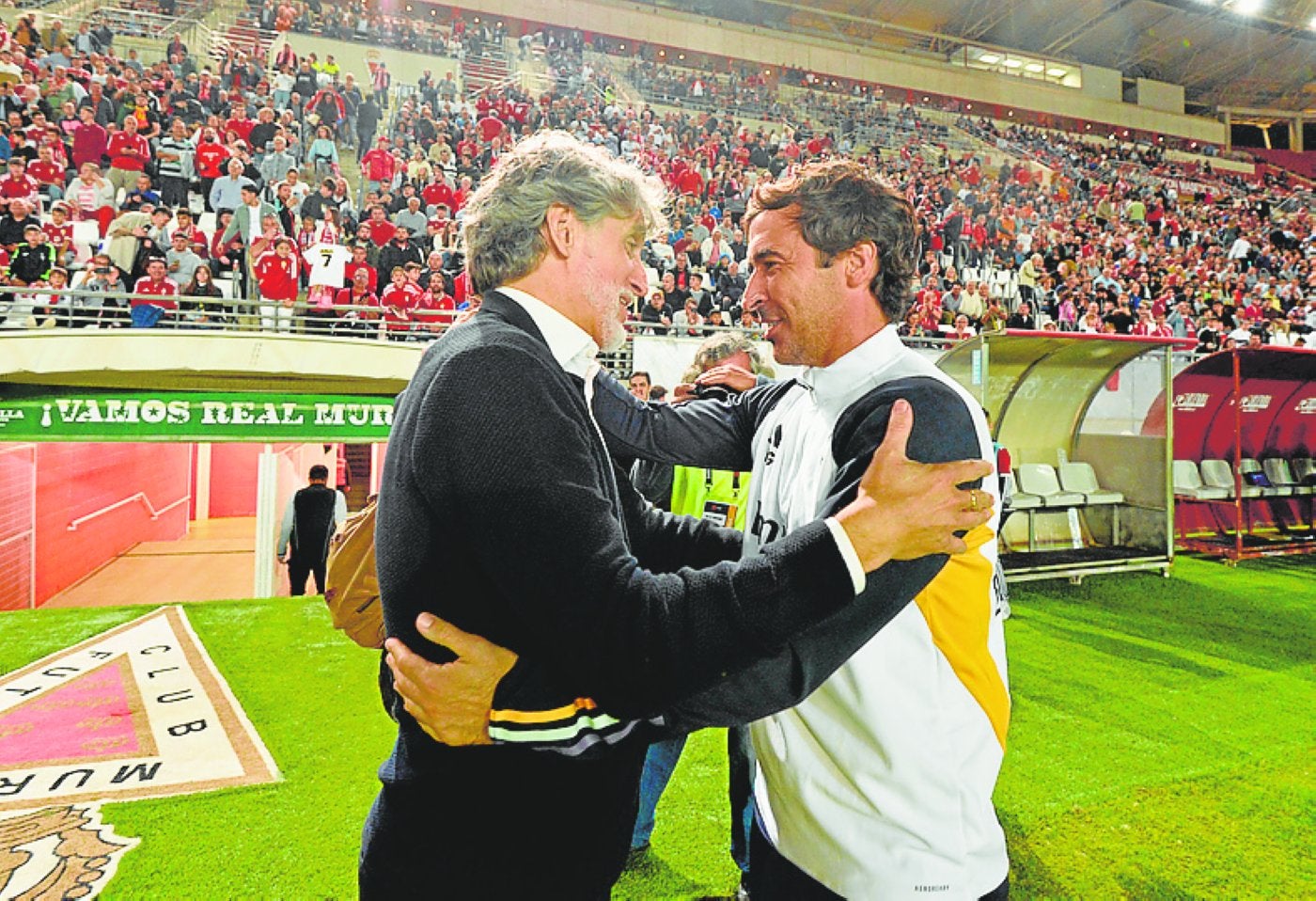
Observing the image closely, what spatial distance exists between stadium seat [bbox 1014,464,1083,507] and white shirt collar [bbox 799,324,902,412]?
7889 mm

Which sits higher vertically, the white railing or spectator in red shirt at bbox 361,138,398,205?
spectator in red shirt at bbox 361,138,398,205

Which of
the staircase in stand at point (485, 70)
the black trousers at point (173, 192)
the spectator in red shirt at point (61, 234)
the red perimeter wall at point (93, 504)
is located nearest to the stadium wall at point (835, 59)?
the staircase in stand at point (485, 70)

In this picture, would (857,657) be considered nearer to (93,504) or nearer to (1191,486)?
(1191,486)

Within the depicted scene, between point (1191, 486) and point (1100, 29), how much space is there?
85.5 feet

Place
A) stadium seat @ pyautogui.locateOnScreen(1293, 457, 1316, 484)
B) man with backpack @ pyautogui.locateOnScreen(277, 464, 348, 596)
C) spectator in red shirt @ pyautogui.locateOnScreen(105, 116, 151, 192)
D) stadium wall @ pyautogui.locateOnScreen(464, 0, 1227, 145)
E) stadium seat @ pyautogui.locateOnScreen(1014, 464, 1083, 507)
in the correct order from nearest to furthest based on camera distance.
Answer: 1. man with backpack @ pyautogui.locateOnScreen(277, 464, 348, 596)
2. stadium seat @ pyautogui.locateOnScreen(1014, 464, 1083, 507)
3. stadium seat @ pyautogui.locateOnScreen(1293, 457, 1316, 484)
4. spectator in red shirt @ pyautogui.locateOnScreen(105, 116, 151, 192)
5. stadium wall @ pyautogui.locateOnScreen(464, 0, 1227, 145)

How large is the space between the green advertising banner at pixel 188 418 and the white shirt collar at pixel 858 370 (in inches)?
245

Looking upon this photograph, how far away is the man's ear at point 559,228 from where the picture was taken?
4.45 feet

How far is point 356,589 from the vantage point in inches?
65.0

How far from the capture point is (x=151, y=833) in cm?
342

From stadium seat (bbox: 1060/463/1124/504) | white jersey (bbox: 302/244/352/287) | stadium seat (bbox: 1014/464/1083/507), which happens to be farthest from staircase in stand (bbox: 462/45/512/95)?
stadium seat (bbox: 1060/463/1124/504)

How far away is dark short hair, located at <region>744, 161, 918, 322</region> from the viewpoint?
161 cm

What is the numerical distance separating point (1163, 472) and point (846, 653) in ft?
29.9

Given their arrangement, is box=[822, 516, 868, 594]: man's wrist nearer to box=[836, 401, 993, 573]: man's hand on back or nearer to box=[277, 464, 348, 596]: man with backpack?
box=[836, 401, 993, 573]: man's hand on back

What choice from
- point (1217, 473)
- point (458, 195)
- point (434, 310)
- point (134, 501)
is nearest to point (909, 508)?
Answer: point (434, 310)
